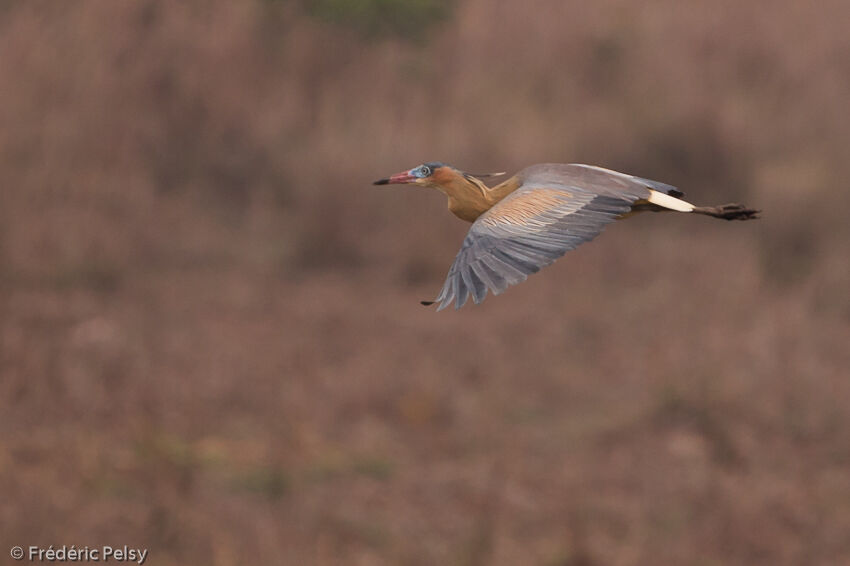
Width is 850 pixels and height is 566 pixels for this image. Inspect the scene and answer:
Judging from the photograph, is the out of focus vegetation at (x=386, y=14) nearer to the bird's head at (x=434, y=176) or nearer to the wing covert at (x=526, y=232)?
the bird's head at (x=434, y=176)

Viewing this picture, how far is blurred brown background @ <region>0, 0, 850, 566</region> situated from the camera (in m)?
13.1

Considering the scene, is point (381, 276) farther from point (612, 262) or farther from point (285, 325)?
point (612, 262)

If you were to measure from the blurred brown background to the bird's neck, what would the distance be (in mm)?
7428

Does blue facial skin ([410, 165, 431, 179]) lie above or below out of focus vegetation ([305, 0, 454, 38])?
above

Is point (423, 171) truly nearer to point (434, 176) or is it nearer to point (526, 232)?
point (434, 176)

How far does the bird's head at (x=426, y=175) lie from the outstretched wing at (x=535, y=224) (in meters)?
0.26

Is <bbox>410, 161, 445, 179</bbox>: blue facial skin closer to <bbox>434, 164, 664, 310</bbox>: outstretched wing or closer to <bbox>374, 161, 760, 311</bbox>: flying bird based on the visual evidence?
<bbox>374, 161, 760, 311</bbox>: flying bird

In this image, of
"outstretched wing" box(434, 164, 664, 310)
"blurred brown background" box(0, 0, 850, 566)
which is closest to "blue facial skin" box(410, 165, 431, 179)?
"outstretched wing" box(434, 164, 664, 310)

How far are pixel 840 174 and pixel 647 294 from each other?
2.87 meters

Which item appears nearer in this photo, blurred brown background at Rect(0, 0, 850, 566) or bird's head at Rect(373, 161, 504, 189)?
bird's head at Rect(373, 161, 504, 189)

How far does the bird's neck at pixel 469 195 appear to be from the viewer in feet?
15.2

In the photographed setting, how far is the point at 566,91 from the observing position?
54.7ft

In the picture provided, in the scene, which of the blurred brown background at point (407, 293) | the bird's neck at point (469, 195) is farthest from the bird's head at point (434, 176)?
the blurred brown background at point (407, 293)

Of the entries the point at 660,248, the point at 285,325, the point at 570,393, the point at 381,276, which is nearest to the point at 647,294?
the point at 660,248
